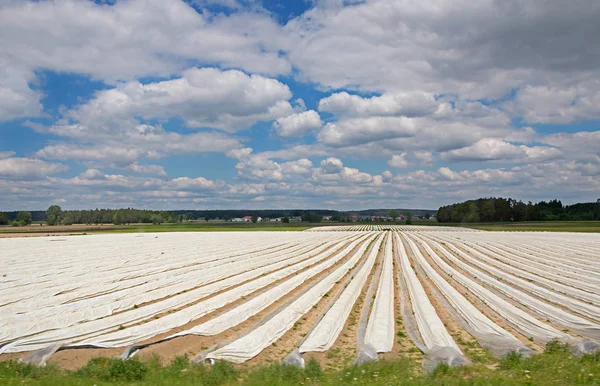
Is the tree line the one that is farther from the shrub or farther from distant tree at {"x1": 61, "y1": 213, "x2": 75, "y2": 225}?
the shrub

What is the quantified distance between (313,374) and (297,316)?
4.75 meters

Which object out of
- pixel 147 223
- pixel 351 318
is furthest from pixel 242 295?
pixel 147 223

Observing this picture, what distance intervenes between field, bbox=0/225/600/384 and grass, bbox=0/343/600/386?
7cm

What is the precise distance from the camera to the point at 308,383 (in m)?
7.74

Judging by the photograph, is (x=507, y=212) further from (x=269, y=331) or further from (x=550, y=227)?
(x=269, y=331)

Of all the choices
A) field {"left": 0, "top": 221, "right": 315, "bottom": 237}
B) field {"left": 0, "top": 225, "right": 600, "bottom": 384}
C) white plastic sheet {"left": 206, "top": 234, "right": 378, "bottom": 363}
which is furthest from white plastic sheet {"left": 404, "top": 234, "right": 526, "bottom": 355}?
field {"left": 0, "top": 221, "right": 315, "bottom": 237}

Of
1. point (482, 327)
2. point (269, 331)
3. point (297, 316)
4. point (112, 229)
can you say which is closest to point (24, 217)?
point (112, 229)

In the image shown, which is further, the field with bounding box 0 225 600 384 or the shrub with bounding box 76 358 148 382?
the field with bounding box 0 225 600 384

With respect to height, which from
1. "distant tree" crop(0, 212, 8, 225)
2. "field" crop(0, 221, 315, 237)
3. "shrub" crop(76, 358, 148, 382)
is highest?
"distant tree" crop(0, 212, 8, 225)

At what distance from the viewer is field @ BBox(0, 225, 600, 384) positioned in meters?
9.41

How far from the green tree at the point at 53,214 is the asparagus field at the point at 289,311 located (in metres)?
115

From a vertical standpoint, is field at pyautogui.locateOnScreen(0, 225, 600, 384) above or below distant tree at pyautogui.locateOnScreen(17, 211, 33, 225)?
below

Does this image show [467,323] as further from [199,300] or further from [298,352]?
[199,300]

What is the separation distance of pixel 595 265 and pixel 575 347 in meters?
17.8
